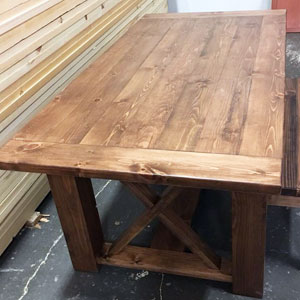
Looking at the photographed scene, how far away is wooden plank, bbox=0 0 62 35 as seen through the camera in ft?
5.41

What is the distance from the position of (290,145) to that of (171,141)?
0.52 meters

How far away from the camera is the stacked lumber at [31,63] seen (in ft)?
5.58

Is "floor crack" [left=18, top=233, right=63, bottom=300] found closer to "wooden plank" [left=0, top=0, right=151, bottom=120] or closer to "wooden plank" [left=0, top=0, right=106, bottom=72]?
"wooden plank" [left=0, top=0, right=151, bottom=120]

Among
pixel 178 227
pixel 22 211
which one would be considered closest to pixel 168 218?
pixel 178 227

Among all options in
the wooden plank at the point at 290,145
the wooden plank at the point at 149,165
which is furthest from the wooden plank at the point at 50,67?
the wooden plank at the point at 290,145

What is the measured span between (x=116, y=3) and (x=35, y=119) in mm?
1781

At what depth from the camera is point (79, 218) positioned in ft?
4.88

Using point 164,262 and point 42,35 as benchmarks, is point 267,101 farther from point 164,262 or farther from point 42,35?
point 42,35

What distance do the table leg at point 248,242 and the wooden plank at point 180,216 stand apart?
297mm

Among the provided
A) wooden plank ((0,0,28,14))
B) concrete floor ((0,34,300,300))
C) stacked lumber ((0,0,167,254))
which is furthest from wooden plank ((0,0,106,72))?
concrete floor ((0,34,300,300))

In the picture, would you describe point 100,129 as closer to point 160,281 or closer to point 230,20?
point 160,281

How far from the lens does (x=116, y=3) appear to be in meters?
2.91

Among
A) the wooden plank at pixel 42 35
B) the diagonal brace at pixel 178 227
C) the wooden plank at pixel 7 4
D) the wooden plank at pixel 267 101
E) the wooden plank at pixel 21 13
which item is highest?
the wooden plank at pixel 7 4

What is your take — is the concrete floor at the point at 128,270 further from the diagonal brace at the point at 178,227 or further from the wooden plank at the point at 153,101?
the wooden plank at the point at 153,101
